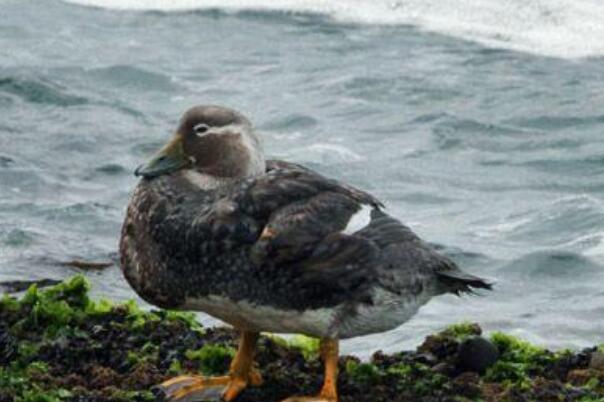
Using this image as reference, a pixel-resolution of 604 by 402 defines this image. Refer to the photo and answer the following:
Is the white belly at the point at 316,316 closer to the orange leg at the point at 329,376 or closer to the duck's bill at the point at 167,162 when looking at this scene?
the orange leg at the point at 329,376

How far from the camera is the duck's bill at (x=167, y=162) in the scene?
8484 mm

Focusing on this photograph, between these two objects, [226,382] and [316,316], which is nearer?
[316,316]

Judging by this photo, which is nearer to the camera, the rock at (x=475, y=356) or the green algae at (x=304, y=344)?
the rock at (x=475, y=356)

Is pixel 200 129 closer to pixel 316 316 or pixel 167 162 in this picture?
pixel 167 162

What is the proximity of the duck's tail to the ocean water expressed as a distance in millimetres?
2568

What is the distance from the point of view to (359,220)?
821 centimetres

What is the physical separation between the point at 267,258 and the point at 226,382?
75 centimetres

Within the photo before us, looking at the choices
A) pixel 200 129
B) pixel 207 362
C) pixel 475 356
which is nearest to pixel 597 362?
pixel 475 356

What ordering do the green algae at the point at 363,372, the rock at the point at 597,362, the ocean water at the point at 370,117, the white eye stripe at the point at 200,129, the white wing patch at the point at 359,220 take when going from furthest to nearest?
the ocean water at the point at 370,117 → the rock at the point at 597,362 → the white eye stripe at the point at 200,129 → the green algae at the point at 363,372 → the white wing patch at the point at 359,220

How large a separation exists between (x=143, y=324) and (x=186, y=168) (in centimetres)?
109

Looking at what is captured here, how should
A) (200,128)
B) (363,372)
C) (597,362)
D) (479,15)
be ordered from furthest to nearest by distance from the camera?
(479,15), (597,362), (200,128), (363,372)

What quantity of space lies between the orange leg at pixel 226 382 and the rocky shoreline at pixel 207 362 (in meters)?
0.07

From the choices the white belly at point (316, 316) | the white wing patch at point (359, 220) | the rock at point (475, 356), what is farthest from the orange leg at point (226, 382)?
the rock at point (475, 356)

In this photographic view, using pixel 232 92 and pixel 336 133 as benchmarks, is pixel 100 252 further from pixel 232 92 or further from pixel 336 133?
pixel 232 92
